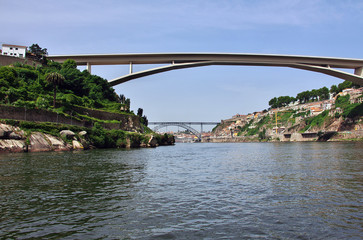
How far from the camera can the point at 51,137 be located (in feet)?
118

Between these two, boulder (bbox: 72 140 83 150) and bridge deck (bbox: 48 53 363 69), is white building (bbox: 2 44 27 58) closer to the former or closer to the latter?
bridge deck (bbox: 48 53 363 69)

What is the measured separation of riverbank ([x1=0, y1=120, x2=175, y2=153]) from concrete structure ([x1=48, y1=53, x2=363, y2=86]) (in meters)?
28.1

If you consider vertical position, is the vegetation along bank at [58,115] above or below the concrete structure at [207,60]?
below

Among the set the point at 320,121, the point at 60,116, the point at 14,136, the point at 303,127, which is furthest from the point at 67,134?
the point at 303,127

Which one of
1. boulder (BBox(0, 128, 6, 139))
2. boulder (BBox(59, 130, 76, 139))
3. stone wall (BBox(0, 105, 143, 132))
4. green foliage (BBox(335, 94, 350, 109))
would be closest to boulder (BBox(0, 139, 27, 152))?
boulder (BBox(0, 128, 6, 139))

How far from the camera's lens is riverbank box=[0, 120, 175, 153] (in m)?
31.4

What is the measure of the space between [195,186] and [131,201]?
12.2 ft

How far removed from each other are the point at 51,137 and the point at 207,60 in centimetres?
4936

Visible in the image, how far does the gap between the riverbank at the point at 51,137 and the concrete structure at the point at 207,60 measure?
92.2ft

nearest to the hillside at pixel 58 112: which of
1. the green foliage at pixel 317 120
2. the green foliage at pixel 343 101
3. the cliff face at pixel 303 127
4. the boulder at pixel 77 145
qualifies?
the boulder at pixel 77 145

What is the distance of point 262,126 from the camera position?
563ft

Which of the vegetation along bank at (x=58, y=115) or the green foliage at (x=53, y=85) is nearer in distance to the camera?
the vegetation along bank at (x=58, y=115)

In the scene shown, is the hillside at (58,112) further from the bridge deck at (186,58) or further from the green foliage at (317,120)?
the green foliage at (317,120)

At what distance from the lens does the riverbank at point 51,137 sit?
3139 cm
